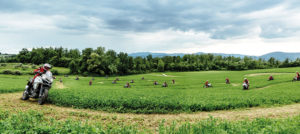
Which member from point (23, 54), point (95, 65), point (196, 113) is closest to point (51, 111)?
point (196, 113)

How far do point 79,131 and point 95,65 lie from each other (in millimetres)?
75684

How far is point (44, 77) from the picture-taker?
12.4m

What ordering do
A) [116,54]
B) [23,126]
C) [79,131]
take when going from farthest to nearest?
1. [116,54]
2. [23,126]
3. [79,131]

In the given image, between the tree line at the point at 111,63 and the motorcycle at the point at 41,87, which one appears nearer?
the motorcycle at the point at 41,87

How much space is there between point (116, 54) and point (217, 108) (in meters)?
106

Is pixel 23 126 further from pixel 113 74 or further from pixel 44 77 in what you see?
pixel 113 74

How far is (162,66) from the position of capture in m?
115

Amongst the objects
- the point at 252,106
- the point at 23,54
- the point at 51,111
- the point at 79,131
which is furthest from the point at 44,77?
the point at 23,54

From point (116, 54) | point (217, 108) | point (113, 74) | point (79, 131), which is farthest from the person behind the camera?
point (116, 54)

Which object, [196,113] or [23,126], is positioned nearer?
[23,126]

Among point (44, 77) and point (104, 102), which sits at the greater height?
point (44, 77)

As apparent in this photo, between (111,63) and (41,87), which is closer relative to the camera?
(41,87)

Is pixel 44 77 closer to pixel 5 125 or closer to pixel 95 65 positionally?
pixel 5 125

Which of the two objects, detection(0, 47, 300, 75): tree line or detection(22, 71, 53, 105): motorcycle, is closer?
detection(22, 71, 53, 105): motorcycle
